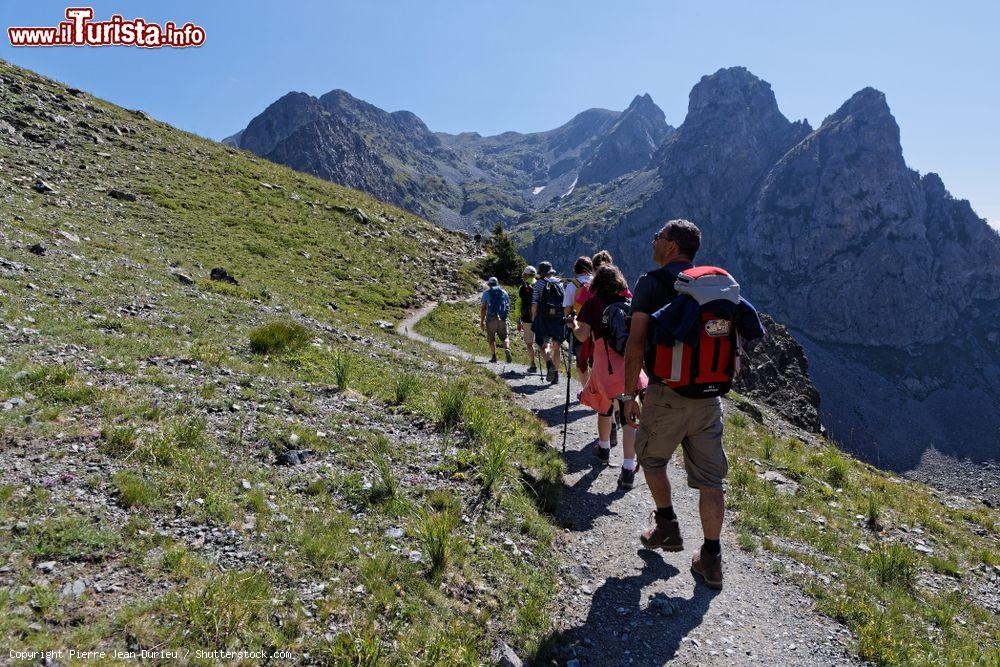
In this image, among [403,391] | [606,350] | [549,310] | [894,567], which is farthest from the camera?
[549,310]

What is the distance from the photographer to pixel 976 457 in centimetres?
15688

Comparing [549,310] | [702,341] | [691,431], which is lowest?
[691,431]

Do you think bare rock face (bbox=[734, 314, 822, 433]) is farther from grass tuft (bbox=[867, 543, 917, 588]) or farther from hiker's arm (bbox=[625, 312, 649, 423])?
hiker's arm (bbox=[625, 312, 649, 423])

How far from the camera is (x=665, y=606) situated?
573cm

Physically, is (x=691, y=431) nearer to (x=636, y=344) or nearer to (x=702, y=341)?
(x=702, y=341)

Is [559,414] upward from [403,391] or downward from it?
downward

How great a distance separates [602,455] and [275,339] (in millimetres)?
7843

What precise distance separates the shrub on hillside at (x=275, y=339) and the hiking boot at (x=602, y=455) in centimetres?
743

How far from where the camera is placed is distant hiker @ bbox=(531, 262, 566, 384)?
586 inches

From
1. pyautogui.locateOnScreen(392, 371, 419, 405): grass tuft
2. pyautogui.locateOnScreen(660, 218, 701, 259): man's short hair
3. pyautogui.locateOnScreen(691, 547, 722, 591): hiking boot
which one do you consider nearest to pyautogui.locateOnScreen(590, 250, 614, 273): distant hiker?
pyautogui.locateOnScreen(660, 218, 701, 259): man's short hair

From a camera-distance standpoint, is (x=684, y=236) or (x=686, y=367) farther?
(x=684, y=236)

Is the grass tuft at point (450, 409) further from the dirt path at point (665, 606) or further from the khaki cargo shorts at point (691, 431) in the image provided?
the khaki cargo shorts at point (691, 431)

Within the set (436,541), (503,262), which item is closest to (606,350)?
(436,541)

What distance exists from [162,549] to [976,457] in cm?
22373
